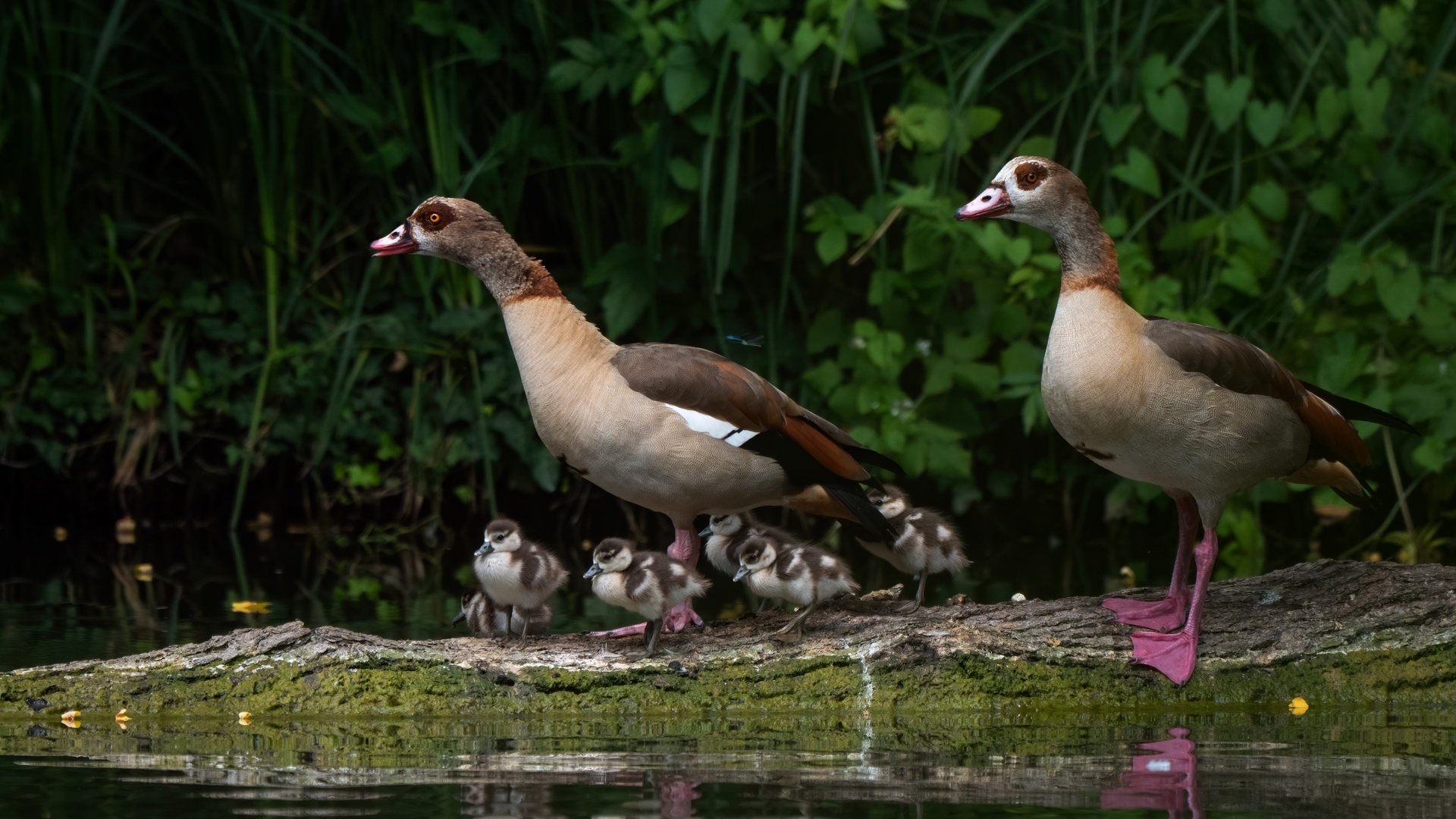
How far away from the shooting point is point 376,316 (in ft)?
31.6

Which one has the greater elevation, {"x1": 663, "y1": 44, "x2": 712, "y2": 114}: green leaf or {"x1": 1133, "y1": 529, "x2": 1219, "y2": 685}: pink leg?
{"x1": 663, "y1": 44, "x2": 712, "y2": 114}: green leaf

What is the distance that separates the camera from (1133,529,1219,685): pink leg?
5117 mm

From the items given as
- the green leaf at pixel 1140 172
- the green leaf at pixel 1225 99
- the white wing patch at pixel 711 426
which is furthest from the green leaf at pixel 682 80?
Result: the white wing patch at pixel 711 426

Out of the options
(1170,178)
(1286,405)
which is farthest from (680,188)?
(1286,405)

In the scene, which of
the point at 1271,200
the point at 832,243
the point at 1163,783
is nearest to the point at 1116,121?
the point at 1271,200

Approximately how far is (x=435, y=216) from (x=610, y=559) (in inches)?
49.5

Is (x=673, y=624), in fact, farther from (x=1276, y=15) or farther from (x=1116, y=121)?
(x=1276, y=15)

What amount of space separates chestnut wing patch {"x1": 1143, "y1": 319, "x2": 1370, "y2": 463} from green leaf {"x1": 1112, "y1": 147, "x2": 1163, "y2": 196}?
2.81 m

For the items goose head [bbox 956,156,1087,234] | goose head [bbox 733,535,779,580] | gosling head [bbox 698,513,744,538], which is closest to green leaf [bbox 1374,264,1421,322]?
goose head [bbox 956,156,1087,234]

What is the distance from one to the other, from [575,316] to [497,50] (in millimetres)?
4205

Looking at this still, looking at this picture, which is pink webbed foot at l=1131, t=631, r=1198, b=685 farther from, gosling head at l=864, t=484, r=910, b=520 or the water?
gosling head at l=864, t=484, r=910, b=520

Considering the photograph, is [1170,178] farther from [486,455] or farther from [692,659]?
[692,659]

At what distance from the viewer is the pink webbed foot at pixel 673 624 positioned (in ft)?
18.2

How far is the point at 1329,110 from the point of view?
847 cm
